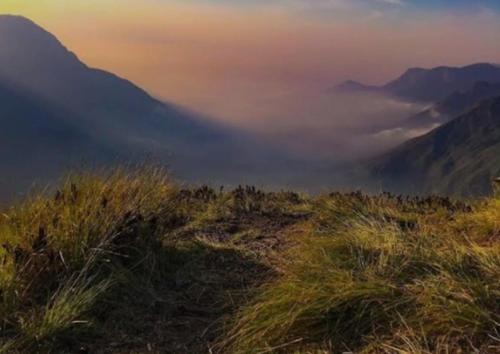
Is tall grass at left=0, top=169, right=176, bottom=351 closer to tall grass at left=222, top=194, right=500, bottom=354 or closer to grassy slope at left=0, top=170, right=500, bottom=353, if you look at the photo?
grassy slope at left=0, top=170, right=500, bottom=353

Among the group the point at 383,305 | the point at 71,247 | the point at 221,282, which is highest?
the point at 383,305

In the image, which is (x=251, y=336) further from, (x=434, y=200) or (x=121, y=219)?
(x=434, y=200)

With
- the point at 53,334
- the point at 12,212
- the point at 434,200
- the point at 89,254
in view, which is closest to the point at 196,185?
the point at 434,200

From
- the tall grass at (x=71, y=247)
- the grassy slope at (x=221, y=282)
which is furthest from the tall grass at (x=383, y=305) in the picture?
the tall grass at (x=71, y=247)

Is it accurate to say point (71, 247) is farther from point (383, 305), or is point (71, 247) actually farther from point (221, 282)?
point (383, 305)

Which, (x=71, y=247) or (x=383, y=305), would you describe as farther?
(x=71, y=247)

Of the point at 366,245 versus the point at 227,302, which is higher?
the point at 366,245

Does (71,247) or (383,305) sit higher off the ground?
(383,305)

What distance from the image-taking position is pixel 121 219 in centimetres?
656

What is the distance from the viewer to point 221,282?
645 centimetres

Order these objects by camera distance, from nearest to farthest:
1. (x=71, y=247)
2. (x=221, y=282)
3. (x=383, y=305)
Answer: (x=383, y=305)
(x=71, y=247)
(x=221, y=282)

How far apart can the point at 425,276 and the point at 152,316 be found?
2339 millimetres

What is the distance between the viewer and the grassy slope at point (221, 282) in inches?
178

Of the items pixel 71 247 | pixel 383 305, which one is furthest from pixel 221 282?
pixel 383 305
